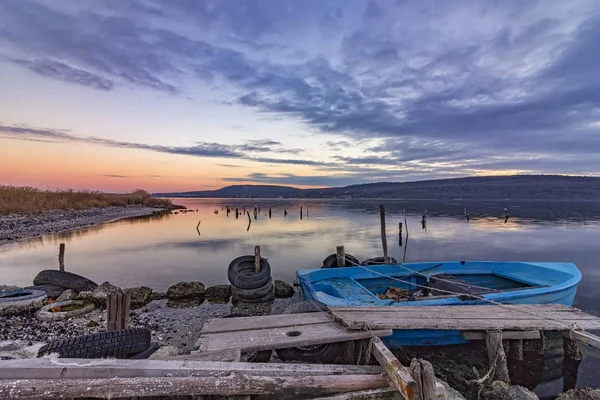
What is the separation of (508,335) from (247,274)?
319 inches

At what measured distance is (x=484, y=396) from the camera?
6.03 m

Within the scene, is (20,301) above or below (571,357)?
above

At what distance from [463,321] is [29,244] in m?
24.5

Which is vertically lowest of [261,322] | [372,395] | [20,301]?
[20,301]

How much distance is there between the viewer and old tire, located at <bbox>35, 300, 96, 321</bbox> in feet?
29.8

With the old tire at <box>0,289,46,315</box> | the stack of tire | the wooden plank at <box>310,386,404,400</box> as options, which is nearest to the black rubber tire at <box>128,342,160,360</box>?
the wooden plank at <box>310,386,404,400</box>

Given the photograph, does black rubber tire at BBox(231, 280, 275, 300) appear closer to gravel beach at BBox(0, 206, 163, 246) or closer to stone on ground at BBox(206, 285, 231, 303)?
stone on ground at BBox(206, 285, 231, 303)

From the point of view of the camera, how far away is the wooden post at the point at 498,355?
6.46m

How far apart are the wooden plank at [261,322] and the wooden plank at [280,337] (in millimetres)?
157

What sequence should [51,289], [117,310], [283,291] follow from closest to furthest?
[117,310], [51,289], [283,291]

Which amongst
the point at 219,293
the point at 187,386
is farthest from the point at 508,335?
the point at 219,293

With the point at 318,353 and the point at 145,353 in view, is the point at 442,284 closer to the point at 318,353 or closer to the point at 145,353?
the point at 318,353

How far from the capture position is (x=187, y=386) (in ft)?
13.4

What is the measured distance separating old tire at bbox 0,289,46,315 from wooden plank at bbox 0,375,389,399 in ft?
23.4
